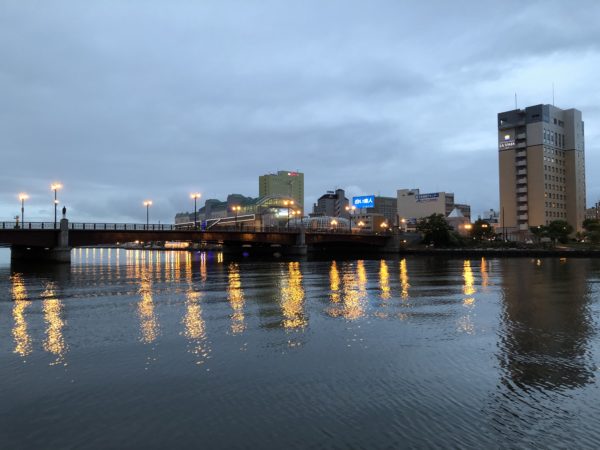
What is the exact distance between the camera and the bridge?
81375 mm

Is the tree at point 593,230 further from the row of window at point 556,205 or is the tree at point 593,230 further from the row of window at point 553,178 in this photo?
the row of window at point 553,178

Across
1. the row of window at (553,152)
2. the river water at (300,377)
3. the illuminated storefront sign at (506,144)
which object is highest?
the illuminated storefront sign at (506,144)

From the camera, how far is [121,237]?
8975 centimetres

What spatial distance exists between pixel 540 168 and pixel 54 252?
171 meters

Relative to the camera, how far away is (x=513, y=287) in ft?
140

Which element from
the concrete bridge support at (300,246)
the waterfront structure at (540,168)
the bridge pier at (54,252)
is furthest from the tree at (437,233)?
the bridge pier at (54,252)

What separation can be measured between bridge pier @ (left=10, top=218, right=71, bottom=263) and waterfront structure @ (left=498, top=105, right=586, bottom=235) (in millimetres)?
159338

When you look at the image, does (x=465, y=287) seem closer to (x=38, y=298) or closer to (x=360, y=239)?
(x=38, y=298)

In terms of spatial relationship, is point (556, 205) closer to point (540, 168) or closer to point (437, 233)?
point (540, 168)

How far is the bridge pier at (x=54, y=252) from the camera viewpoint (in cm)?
8219

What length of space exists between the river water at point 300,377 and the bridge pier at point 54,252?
5883 cm

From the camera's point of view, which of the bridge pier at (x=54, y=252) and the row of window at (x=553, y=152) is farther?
the row of window at (x=553, y=152)

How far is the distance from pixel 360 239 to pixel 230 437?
12123 centimetres

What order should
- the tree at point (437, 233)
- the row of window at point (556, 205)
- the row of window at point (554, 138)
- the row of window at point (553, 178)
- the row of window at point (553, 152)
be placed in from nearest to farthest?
the tree at point (437, 233), the row of window at point (556, 205), the row of window at point (553, 178), the row of window at point (553, 152), the row of window at point (554, 138)
